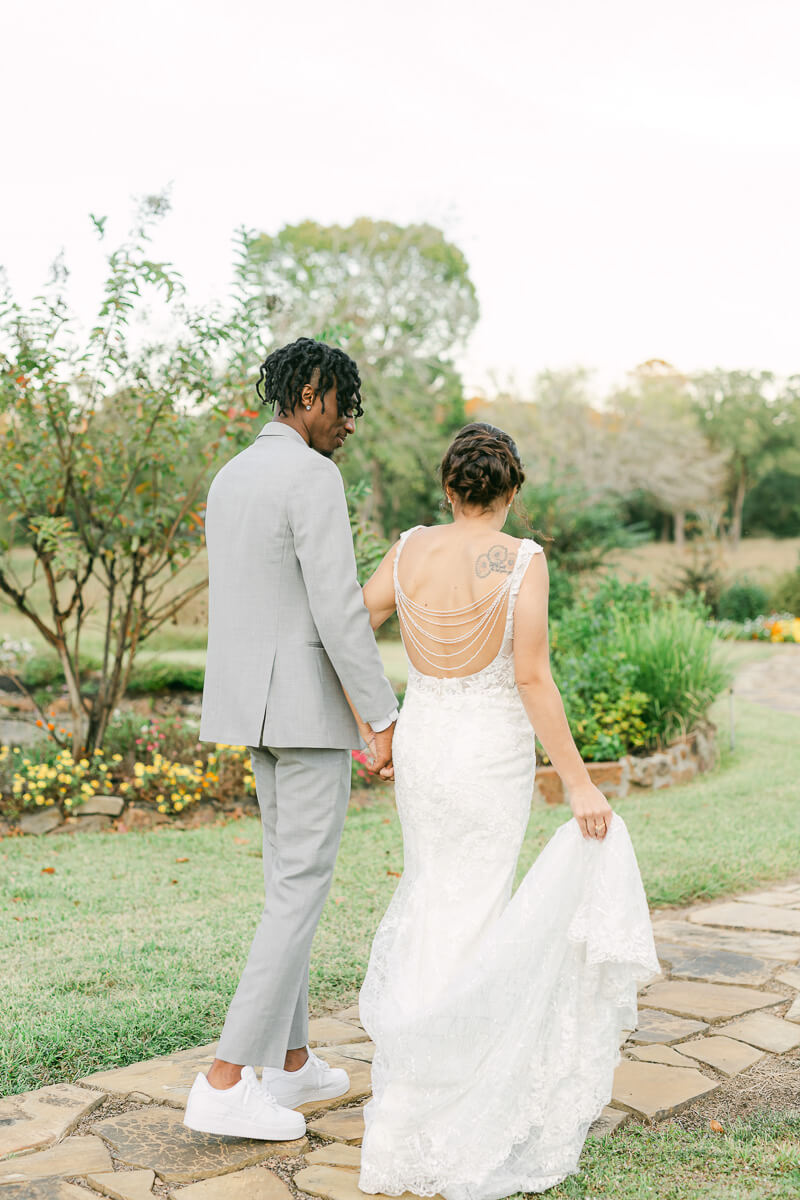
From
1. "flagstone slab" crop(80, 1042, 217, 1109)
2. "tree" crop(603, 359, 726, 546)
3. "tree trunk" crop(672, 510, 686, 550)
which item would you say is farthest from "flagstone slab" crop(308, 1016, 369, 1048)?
"tree trunk" crop(672, 510, 686, 550)

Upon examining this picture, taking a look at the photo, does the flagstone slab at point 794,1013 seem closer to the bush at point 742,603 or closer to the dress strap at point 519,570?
the dress strap at point 519,570

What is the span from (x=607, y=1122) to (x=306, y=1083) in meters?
0.80

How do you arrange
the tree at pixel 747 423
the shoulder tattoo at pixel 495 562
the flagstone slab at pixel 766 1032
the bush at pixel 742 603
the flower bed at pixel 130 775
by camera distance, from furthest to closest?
the tree at pixel 747 423
the bush at pixel 742 603
the flower bed at pixel 130 775
the flagstone slab at pixel 766 1032
the shoulder tattoo at pixel 495 562

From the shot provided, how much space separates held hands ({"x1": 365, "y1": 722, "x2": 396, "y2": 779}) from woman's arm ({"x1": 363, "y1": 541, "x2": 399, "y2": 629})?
274mm

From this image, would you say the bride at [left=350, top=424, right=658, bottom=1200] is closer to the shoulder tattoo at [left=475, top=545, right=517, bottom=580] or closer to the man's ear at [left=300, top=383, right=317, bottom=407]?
the shoulder tattoo at [left=475, top=545, right=517, bottom=580]

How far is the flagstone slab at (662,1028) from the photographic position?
3398 millimetres

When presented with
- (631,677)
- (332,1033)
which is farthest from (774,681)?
(332,1033)

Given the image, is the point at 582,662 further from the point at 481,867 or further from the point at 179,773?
the point at 481,867

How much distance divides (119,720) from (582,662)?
365cm

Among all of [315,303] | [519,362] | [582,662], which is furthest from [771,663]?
[519,362]

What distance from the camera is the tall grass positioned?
337 inches

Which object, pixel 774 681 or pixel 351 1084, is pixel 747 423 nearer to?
pixel 774 681

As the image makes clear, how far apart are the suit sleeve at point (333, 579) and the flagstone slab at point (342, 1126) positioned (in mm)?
1102

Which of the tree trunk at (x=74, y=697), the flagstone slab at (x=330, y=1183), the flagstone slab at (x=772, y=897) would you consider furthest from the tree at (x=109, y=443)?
the flagstone slab at (x=330, y=1183)
